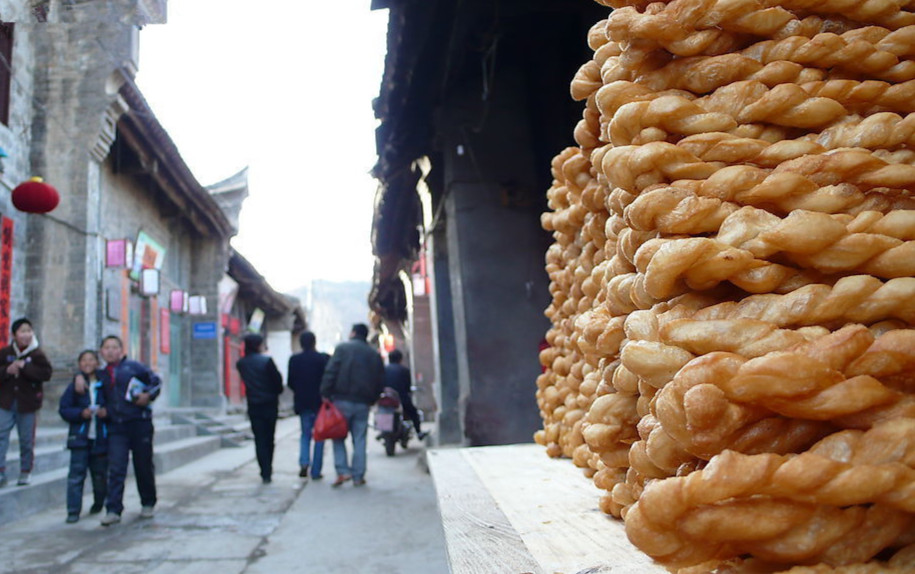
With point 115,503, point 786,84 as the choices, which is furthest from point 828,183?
point 115,503

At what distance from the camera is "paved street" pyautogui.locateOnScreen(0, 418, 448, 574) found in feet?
14.4

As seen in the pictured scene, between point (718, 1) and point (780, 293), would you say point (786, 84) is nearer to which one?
point (718, 1)

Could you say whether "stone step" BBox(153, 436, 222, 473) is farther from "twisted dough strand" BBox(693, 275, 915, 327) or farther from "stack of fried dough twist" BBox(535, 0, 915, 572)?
"twisted dough strand" BBox(693, 275, 915, 327)

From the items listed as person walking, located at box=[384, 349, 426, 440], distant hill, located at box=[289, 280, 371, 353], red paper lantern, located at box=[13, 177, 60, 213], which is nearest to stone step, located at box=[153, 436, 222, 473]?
person walking, located at box=[384, 349, 426, 440]

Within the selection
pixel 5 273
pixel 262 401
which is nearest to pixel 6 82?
pixel 5 273

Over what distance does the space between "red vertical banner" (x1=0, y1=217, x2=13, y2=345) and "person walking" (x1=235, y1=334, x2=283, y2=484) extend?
3482 mm

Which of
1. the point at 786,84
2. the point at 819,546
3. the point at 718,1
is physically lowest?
the point at 819,546

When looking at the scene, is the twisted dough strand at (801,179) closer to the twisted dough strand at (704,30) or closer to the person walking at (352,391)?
the twisted dough strand at (704,30)

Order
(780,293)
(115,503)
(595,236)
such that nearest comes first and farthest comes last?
(780,293) → (595,236) → (115,503)

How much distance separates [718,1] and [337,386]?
6982mm

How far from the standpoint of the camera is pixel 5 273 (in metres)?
9.37

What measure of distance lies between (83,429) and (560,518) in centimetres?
589

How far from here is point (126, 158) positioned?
13602 millimetres

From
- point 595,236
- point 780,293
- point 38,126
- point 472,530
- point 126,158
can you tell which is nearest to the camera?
point 780,293
